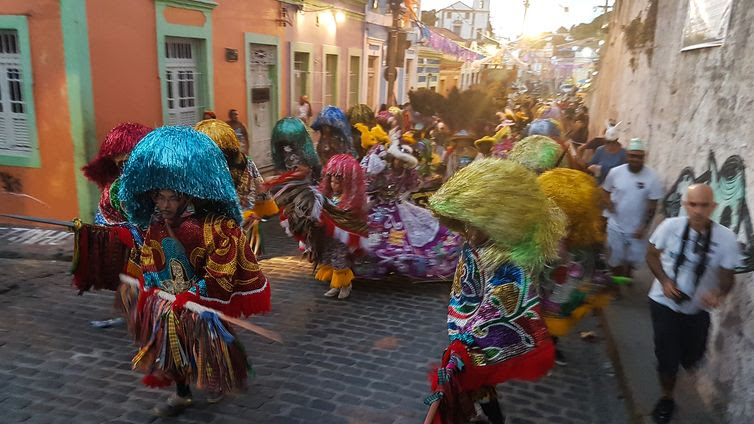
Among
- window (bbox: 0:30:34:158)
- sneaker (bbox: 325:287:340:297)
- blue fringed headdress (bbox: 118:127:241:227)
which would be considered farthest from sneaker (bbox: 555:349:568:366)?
window (bbox: 0:30:34:158)

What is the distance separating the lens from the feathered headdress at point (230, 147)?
5340mm

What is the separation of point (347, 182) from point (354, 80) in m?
13.4

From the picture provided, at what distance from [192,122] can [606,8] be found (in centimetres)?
2427

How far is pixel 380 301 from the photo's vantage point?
6.09m

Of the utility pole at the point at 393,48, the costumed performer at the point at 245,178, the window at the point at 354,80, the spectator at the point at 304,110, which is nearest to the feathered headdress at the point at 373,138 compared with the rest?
the costumed performer at the point at 245,178

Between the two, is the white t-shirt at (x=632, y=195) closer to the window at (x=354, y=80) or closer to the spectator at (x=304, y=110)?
the spectator at (x=304, y=110)

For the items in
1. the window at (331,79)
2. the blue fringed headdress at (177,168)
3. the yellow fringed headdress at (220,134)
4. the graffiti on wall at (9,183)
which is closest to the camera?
the blue fringed headdress at (177,168)

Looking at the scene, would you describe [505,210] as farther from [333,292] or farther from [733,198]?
[333,292]

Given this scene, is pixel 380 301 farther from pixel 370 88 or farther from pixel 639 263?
pixel 370 88

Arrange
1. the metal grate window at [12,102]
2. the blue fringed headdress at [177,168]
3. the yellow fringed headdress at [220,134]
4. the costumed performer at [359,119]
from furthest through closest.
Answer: the metal grate window at [12,102] → the costumed performer at [359,119] → the yellow fringed headdress at [220,134] → the blue fringed headdress at [177,168]

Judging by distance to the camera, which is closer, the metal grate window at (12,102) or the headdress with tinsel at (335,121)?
the headdress with tinsel at (335,121)

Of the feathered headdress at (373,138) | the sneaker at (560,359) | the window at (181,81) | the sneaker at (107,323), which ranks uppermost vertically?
the window at (181,81)

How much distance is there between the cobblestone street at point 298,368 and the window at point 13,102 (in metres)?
3.07

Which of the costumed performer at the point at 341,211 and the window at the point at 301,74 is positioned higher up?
the window at the point at 301,74
